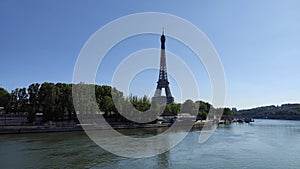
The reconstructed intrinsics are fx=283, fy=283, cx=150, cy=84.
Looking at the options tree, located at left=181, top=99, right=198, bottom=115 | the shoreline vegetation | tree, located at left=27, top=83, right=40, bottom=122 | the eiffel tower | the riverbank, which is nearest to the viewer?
the riverbank

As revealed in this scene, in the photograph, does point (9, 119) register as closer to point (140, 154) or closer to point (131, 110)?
point (131, 110)

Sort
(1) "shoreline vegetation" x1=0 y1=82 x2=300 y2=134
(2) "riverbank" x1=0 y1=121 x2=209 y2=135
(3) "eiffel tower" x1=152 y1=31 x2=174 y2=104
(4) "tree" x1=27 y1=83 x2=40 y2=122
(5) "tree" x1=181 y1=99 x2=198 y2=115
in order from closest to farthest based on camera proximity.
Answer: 1. (2) "riverbank" x1=0 y1=121 x2=209 y2=135
2. (1) "shoreline vegetation" x1=0 y1=82 x2=300 y2=134
3. (4) "tree" x1=27 y1=83 x2=40 y2=122
4. (5) "tree" x1=181 y1=99 x2=198 y2=115
5. (3) "eiffel tower" x1=152 y1=31 x2=174 y2=104

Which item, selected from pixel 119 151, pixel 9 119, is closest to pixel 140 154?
pixel 119 151

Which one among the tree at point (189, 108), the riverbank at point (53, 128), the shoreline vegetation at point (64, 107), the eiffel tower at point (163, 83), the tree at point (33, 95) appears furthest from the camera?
the eiffel tower at point (163, 83)

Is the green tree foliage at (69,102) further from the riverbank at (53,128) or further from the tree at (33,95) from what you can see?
the riverbank at (53,128)

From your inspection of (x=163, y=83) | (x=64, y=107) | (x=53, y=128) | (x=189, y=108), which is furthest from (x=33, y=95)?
(x=189, y=108)

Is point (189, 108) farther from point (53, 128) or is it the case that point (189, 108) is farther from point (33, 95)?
point (53, 128)

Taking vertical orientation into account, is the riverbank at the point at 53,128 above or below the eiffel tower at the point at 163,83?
below

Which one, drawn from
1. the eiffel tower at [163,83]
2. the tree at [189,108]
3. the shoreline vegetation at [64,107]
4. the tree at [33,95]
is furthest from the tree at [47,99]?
the tree at [189,108]

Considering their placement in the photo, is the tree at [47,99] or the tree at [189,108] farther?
the tree at [189,108]

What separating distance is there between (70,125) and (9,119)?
813cm

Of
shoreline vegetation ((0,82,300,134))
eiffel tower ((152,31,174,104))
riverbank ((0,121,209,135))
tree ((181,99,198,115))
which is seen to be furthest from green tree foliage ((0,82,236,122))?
eiffel tower ((152,31,174,104))

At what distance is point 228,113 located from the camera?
81.1 m

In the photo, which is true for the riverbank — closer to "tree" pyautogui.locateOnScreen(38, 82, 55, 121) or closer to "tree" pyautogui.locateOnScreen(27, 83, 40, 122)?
"tree" pyautogui.locateOnScreen(38, 82, 55, 121)
